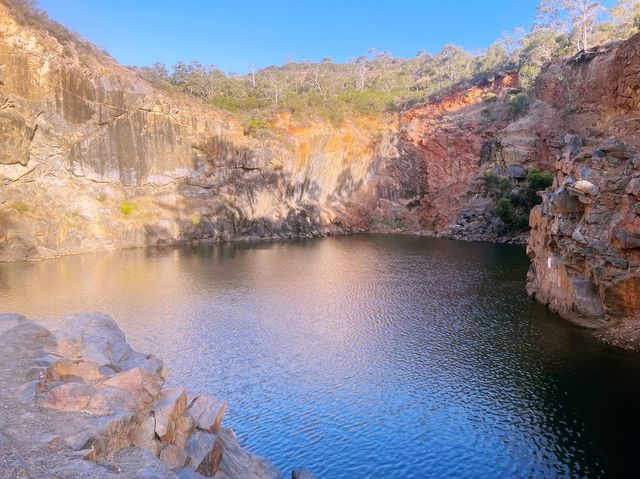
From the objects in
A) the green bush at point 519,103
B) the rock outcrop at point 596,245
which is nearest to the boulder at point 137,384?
the rock outcrop at point 596,245

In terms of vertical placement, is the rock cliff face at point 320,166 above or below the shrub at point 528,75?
below

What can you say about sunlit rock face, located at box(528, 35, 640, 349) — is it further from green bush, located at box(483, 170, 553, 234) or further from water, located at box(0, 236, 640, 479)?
green bush, located at box(483, 170, 553, 234)

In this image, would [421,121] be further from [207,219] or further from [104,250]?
[104,250]

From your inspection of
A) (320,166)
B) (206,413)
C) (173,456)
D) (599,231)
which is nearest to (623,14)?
(320,166)

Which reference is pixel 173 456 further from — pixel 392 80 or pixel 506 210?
pixel 392 80

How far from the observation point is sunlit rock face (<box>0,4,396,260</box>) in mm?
54312

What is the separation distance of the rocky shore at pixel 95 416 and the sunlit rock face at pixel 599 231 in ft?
72.3

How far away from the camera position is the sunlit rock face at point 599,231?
91.9 feet

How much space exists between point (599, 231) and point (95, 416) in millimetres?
28850

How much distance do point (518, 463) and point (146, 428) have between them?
11621 millimetres

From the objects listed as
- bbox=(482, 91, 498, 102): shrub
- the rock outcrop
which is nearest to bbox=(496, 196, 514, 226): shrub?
bbox=(482, 91, 498, 102): shrub

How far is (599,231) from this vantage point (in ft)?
99.4

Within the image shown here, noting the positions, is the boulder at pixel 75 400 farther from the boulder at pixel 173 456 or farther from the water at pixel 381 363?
the water at pixel 381 363

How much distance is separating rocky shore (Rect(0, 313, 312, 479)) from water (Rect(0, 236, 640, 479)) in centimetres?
415
